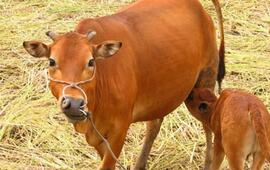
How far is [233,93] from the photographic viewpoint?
5230 millimetres

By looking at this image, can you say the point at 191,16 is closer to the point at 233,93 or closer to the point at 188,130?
the point at 233,93

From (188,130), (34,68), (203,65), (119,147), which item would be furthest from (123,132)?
(34,68)

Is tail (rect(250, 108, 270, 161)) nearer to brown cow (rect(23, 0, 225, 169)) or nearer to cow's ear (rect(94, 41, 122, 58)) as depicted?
brown cow (rect(23, 0, 225, 169))

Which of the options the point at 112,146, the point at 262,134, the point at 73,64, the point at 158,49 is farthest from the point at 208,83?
the point at 73,64

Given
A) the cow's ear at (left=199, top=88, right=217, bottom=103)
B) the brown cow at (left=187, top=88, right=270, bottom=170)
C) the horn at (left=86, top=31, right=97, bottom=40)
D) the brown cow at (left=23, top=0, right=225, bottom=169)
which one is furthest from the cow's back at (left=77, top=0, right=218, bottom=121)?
the brown cow at (left=187, top=88, right=270, bottom=170)

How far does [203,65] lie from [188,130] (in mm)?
923

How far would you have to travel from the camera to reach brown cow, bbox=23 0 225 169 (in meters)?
4.42

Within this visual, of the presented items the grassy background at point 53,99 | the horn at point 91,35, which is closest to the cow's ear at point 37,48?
the horn at point 91,35

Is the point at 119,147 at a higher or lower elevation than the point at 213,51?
lower

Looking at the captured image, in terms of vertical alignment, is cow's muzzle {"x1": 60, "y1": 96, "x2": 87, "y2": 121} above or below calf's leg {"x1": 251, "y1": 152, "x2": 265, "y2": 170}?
above

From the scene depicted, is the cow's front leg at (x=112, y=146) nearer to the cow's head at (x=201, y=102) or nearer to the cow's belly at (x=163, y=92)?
the cow's belly at (x=163, y=92)

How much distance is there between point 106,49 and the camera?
456 cm

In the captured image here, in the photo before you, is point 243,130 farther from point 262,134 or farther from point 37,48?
point 37,48

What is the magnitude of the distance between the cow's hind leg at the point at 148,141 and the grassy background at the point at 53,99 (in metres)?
0.13
